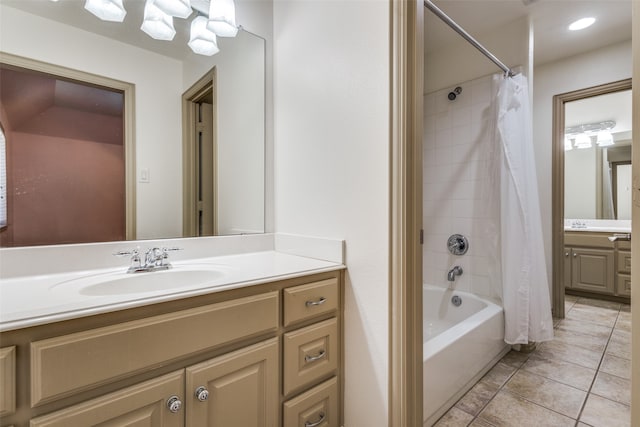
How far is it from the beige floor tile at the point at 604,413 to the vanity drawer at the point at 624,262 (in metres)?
2.27

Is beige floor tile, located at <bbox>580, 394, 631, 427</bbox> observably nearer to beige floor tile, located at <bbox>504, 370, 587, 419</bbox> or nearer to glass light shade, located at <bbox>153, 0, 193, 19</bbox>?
beige floor tile, located at <bbox>504, 370, 587, 419</bbox>

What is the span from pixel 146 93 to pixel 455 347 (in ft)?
6.34

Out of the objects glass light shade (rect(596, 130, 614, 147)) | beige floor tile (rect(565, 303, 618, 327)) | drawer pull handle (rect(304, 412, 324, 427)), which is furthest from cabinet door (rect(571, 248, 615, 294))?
drawer pull handle (rect(304, 412, 324, 427))

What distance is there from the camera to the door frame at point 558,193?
265cm

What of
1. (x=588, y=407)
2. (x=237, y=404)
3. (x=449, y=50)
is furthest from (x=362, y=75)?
(x=588, y=407)

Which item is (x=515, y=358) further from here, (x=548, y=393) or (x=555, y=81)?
(x=555, y=81)

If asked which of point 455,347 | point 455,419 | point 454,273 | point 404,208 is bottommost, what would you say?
point 455,419

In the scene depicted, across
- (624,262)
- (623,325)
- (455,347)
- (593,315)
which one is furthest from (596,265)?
(455,347)

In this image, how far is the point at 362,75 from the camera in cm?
119

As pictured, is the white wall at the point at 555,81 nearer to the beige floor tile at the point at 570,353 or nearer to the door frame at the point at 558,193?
the door frame at the point at 558,193

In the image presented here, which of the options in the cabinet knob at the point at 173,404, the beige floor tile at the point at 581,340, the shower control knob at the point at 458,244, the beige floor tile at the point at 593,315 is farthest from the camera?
the beige floor tile at the point at 593,315

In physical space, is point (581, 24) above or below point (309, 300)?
above

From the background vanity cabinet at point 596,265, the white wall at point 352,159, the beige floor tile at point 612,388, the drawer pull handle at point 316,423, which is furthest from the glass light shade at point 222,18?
the background vanity cabinet at point 596,265

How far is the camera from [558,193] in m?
→ 2.65
